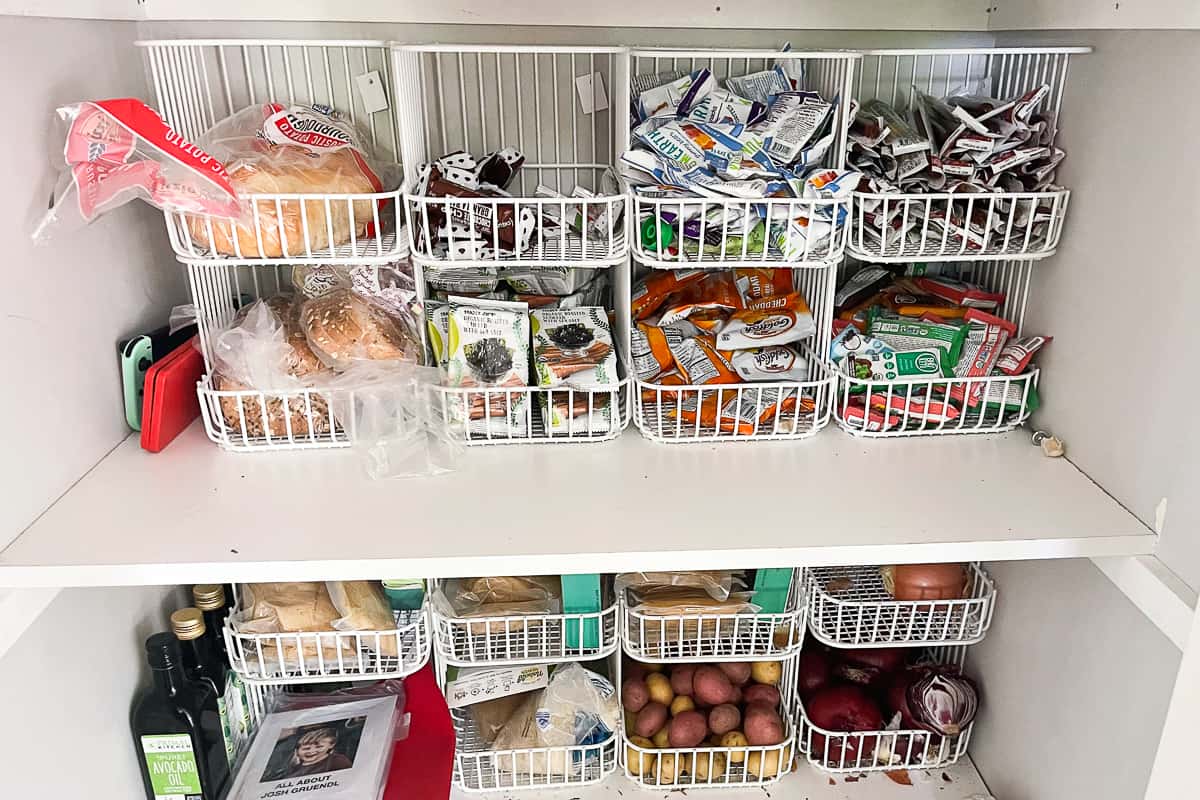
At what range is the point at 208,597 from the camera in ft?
3.76

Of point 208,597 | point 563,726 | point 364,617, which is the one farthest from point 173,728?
point 563,726

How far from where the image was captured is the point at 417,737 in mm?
1307

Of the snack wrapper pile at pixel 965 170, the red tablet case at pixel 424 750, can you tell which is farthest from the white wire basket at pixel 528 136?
the red tablet case at pixel 424 750

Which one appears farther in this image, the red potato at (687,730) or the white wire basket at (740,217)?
the red potato at (687,730)

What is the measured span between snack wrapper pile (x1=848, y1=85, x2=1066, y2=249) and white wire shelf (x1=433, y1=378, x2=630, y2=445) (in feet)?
1.35

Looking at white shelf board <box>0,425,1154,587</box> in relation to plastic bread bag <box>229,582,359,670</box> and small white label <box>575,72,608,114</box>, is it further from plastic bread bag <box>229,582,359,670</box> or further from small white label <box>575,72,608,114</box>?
small white label <box>575,72,608,114</box>

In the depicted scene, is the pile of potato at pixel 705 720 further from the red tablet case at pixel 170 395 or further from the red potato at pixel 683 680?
the red tablet case at pixel 170 395

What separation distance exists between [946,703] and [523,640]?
2.07 ft

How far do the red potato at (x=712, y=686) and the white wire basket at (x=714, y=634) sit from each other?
0.33ft

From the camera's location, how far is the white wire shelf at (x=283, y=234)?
1.04 m

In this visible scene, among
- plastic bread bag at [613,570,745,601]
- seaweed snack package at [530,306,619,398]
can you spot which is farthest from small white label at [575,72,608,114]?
plastic bread bag at [613,570,745,601]

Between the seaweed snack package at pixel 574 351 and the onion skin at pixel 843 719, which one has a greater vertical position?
the seaweed snack package at pixel 574 351

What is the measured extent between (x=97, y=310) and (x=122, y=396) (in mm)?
130

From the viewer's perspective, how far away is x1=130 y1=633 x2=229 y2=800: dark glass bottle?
1.10m
